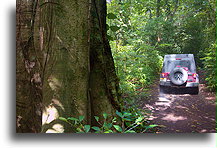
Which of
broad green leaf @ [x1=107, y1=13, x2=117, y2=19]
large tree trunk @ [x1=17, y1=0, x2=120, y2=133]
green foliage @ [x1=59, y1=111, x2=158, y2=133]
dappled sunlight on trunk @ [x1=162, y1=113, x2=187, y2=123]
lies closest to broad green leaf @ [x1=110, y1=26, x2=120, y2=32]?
broad green leaf @ [x1=107, y1=13, x2=117, y2=19]

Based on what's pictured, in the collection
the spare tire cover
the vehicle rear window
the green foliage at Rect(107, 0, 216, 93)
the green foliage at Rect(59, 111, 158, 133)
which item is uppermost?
the green foliage at Rect(107, 0, 216, 93)

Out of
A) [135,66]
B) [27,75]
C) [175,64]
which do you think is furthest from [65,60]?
[175,64]

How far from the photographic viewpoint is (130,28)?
2262mm

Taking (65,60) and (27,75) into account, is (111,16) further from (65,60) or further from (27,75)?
(27,75)

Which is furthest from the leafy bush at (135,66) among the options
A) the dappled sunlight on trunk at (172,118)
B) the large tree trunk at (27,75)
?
the large tree trunk at (27,75)

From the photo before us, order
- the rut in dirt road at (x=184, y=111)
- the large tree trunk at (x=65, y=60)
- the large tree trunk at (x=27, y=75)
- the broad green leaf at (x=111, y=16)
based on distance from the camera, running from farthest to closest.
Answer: the broad green leaf at (x=111, y=16), the large tree trunk at (x=27, y=75), the rut in dirt road at (x=184, y=111), the large tree trunk at (x=65, y=60)

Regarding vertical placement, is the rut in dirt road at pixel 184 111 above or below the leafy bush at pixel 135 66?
below

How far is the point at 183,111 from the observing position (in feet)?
6.71

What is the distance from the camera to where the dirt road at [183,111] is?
6.35 ft

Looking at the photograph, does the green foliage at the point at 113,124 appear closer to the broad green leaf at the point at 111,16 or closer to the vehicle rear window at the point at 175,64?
the vehicle rear window at the point at 175,64

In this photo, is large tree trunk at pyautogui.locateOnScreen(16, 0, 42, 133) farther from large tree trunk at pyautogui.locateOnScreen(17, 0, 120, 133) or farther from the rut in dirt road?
the rut in dirt road

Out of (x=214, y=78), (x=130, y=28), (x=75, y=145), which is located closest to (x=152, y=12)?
(x=130, y=28)

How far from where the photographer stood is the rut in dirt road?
194 centimetres

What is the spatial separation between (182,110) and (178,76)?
387mm
